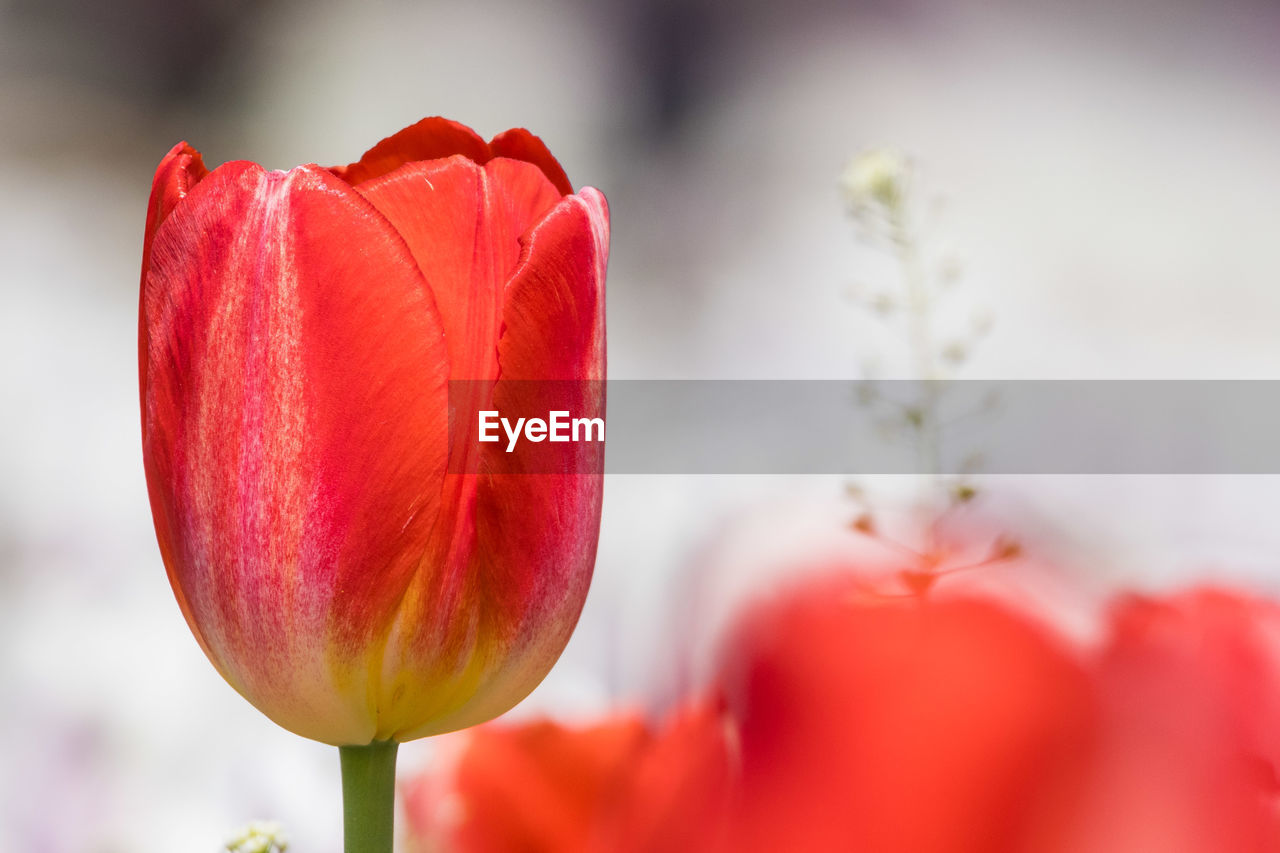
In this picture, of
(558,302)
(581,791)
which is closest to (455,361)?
(558,302)

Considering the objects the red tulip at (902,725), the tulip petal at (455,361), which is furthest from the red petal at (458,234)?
the red tulip at (902,725)

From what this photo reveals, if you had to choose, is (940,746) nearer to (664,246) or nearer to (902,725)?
(902,725)

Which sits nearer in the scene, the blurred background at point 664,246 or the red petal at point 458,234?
the red petal at point 458,234

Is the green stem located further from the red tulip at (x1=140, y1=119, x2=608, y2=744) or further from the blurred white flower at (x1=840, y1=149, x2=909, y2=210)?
the blurred white flower at (x1=840, y1=149, x2=909, y2=210)

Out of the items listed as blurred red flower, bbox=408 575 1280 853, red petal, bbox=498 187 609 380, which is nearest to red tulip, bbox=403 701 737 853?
blurred red flower, bbox=408 575 1280 853

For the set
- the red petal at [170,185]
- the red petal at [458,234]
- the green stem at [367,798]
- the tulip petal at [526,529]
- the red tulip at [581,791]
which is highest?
the red petal at [170,185]

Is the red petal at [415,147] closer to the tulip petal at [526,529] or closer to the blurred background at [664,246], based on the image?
the tulip petal at [526,529]
